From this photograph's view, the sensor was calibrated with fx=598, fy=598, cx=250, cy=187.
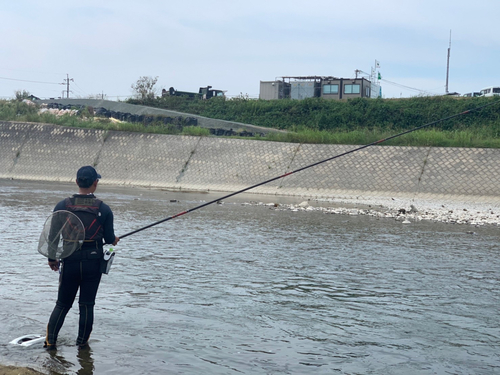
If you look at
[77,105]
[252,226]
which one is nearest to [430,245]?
[252,226]

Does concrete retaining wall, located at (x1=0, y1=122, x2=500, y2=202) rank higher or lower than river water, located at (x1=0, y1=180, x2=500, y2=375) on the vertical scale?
higher

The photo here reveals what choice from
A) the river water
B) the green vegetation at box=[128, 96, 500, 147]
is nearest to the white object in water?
the river water

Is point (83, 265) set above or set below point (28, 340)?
above

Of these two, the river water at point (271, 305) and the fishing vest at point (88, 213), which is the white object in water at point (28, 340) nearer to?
the river water at point (271, 305)

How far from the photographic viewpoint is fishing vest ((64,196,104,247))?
221 inches

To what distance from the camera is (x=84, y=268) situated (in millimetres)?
5602

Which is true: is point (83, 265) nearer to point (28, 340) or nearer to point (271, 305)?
point (28, 340)

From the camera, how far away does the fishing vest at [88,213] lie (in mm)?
5621

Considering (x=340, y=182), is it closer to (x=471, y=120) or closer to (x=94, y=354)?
(x=471, y=120)

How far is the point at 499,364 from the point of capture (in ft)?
18.3

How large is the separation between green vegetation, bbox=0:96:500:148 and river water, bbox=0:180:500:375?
18.0 meters

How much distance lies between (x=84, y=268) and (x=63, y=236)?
14.1 inches

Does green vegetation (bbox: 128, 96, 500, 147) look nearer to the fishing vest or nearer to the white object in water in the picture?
the fishing vest

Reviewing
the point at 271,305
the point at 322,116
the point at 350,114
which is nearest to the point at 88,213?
the point at 271,305
